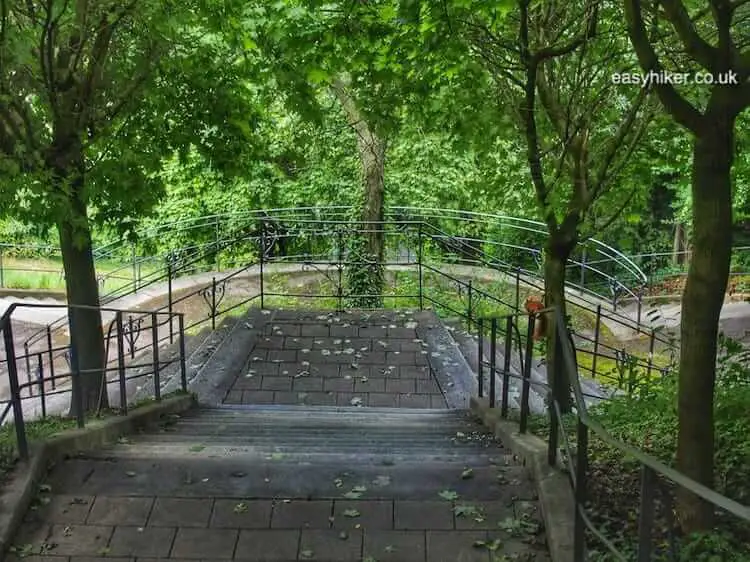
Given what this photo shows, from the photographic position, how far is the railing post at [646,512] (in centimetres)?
201

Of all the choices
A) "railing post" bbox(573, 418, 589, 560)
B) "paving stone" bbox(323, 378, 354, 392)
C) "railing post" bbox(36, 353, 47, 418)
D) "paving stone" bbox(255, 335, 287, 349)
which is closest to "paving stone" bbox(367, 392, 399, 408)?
"paving stone" bbox(323, 378, 354, 392)

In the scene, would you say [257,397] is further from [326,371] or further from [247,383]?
[326,371]

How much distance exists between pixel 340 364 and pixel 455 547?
5.45 metres

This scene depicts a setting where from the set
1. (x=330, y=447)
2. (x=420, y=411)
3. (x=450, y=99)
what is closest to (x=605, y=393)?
(x=420, y=411)

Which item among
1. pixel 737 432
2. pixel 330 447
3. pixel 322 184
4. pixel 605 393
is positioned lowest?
pixel 605 393

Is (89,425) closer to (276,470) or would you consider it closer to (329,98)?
(276,470)

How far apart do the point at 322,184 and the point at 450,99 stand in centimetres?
932

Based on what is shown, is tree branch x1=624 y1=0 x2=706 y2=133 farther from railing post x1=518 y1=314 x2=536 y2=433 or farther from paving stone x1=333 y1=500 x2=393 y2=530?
paving stone x1=333 y1=500 x2=393 y2=530

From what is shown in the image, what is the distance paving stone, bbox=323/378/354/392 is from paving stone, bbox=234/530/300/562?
4.69 meters

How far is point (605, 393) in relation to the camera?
27.0 ft

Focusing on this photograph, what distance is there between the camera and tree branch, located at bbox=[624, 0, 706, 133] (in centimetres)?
249

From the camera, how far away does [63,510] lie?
3.43 metres

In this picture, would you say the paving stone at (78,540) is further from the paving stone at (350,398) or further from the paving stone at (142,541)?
the paving stone at (350,398)

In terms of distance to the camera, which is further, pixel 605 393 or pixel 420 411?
pixel 605 393
